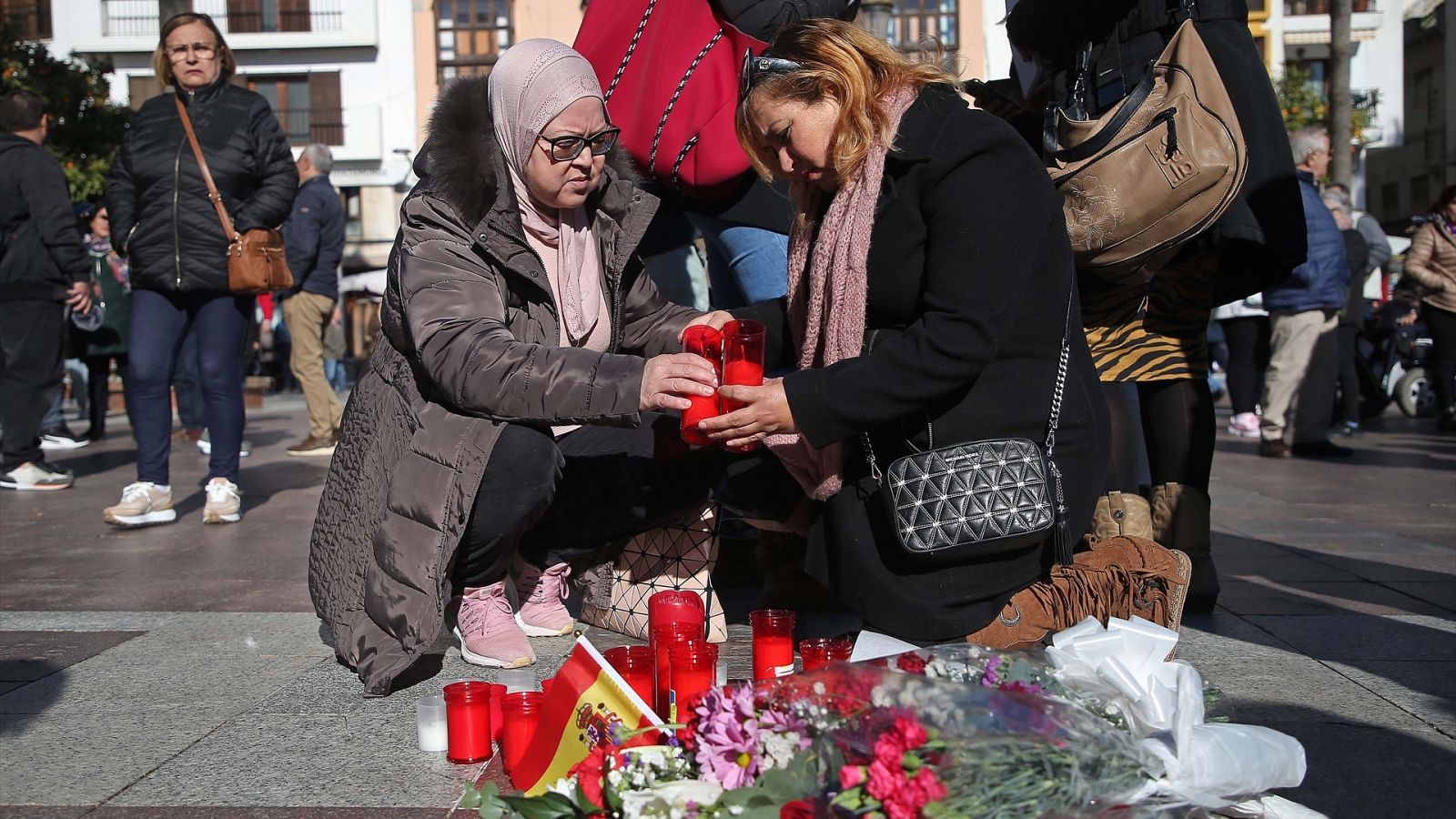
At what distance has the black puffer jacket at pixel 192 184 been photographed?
562cm

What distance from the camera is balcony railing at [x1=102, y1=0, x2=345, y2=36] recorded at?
124 feet

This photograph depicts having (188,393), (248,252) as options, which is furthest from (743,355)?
(188,393)

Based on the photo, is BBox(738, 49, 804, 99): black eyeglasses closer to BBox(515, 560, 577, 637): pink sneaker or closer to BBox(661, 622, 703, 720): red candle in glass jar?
BBox(661, 622, 703, 720): red candle in glass jar

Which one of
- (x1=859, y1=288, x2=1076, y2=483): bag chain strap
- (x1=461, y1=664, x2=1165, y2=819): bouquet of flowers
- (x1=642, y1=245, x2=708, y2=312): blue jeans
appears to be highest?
(x1=642, y1=245, x2=708, y2=312): blue jeans

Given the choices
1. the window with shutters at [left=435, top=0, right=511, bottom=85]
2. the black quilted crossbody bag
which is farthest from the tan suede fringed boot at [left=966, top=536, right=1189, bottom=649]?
the window with shutters at [left=435, top=0, right=511, bottom=85]

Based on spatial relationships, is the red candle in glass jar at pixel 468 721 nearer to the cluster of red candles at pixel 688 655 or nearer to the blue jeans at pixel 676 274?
the cluster of red candles at pixel 688 655

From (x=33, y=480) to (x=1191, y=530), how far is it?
6423 millimetres

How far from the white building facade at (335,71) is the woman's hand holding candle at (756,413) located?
34.5 metres

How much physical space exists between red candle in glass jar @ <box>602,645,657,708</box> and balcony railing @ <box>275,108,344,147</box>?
3646cm

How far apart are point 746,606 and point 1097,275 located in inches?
51.9

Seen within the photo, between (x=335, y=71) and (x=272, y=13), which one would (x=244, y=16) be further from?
(x=335, y=71)

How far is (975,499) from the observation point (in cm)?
268

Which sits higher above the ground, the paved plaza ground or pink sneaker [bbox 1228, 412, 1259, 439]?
the paved plaza ground

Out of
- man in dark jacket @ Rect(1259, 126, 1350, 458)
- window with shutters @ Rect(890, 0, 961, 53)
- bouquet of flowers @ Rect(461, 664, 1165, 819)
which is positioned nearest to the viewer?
bouquet of flowers @ Rect(461, 664, 1165, 819)
